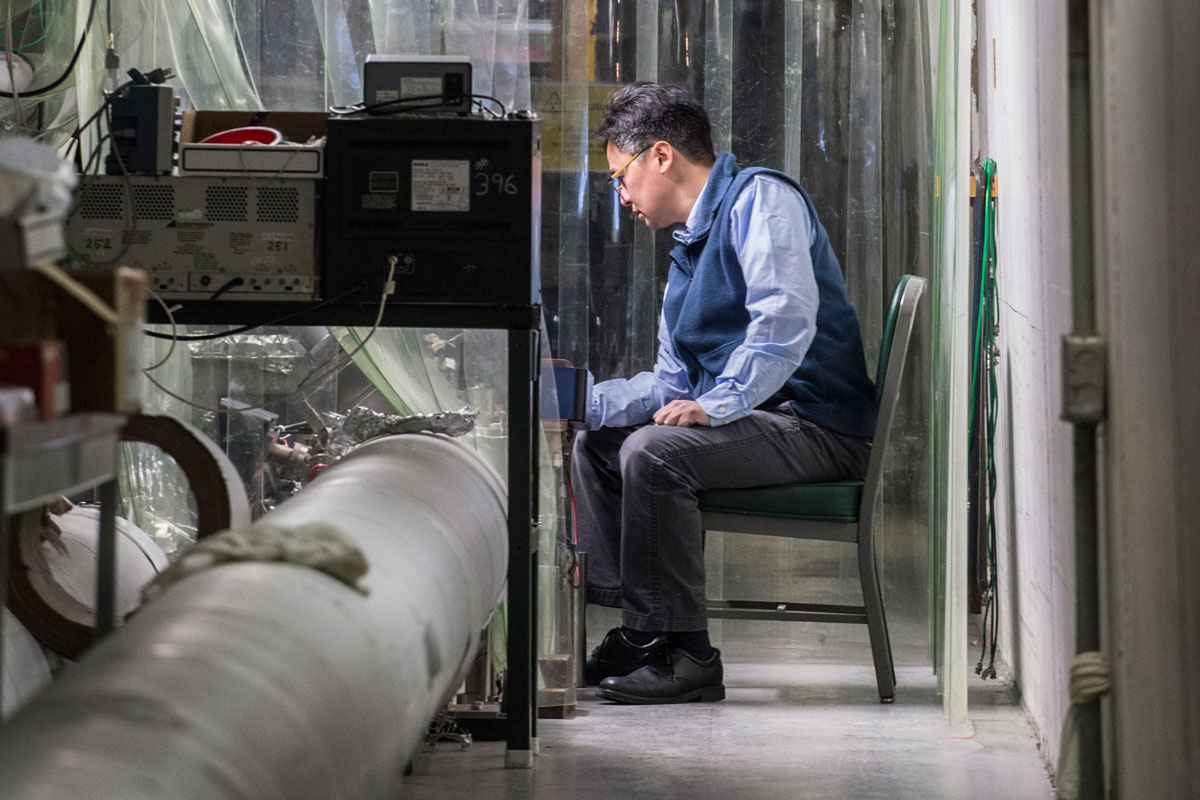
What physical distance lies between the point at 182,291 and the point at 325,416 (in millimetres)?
715

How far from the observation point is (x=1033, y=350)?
2.16m

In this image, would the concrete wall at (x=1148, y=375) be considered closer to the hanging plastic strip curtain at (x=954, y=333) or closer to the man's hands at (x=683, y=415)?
the hanging plastic strip curtain at (x=954, y=333)

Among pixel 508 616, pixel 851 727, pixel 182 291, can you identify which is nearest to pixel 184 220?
pixel 182 291

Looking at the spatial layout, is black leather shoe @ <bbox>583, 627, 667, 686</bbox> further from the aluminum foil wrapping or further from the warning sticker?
the warning sticker

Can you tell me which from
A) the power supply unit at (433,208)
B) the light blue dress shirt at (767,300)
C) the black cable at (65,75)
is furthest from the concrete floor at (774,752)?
the black cable at (65,75)

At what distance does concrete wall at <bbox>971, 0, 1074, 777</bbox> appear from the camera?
1.78 m

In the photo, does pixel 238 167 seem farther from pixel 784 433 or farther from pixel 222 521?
pixel 784 433

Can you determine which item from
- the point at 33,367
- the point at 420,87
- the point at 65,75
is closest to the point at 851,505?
the point at 420,87

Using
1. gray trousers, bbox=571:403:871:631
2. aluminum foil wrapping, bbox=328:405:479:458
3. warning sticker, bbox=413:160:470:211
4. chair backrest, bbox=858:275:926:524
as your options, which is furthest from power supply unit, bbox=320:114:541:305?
chair backrest, bbox=858:275:926:524

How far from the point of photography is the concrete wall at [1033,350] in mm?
1780

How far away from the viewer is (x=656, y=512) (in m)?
2.53

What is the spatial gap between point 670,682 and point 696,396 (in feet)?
2.07

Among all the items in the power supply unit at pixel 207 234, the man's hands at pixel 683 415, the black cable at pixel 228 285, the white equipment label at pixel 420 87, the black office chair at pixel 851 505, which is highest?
the white equipment label at pixel 420 87

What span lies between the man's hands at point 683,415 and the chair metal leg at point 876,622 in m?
0.38
